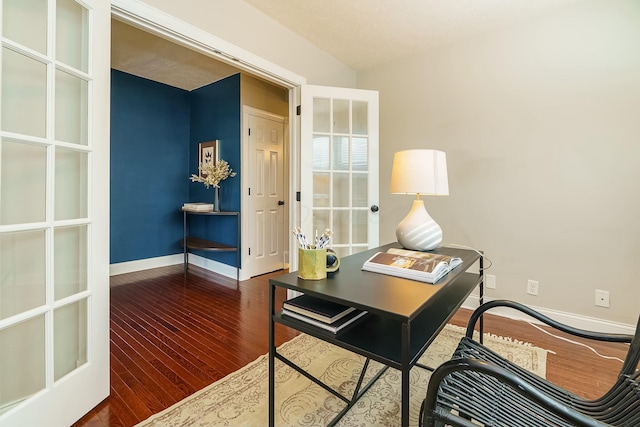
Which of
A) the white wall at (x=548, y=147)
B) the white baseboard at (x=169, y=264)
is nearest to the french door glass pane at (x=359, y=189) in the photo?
the white wall at (x=548, y=147)

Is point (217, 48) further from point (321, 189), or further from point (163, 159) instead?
point (163, 159)

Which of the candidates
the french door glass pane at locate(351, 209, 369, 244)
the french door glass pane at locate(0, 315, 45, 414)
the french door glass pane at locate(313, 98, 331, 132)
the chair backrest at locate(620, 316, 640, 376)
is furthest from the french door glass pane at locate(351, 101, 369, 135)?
the french door glass pane at locate(0, 315, 45, 414)

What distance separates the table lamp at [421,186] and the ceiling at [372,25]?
1.33m

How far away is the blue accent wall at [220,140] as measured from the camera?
Result: 372cm

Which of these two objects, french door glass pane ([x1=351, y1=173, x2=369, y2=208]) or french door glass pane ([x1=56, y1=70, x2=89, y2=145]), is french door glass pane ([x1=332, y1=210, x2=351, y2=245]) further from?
french door glass pane ([x1=56, y1=70, x2=89, y2=145])

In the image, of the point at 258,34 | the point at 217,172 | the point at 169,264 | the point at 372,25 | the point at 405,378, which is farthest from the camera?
the point at 169,264

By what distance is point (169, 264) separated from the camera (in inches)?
170

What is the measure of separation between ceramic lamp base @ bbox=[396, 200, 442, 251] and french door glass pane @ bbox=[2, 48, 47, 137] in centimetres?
172

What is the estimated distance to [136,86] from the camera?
3898 millimetres

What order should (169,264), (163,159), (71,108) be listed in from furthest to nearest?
(169,264) → (163,159) → (71,108)

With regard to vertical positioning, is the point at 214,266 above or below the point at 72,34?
below

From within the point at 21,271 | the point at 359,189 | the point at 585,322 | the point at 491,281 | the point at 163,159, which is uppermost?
the point at 163,159

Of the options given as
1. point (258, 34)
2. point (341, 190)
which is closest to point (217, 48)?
point (258, 34)

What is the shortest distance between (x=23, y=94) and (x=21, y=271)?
70 cm
